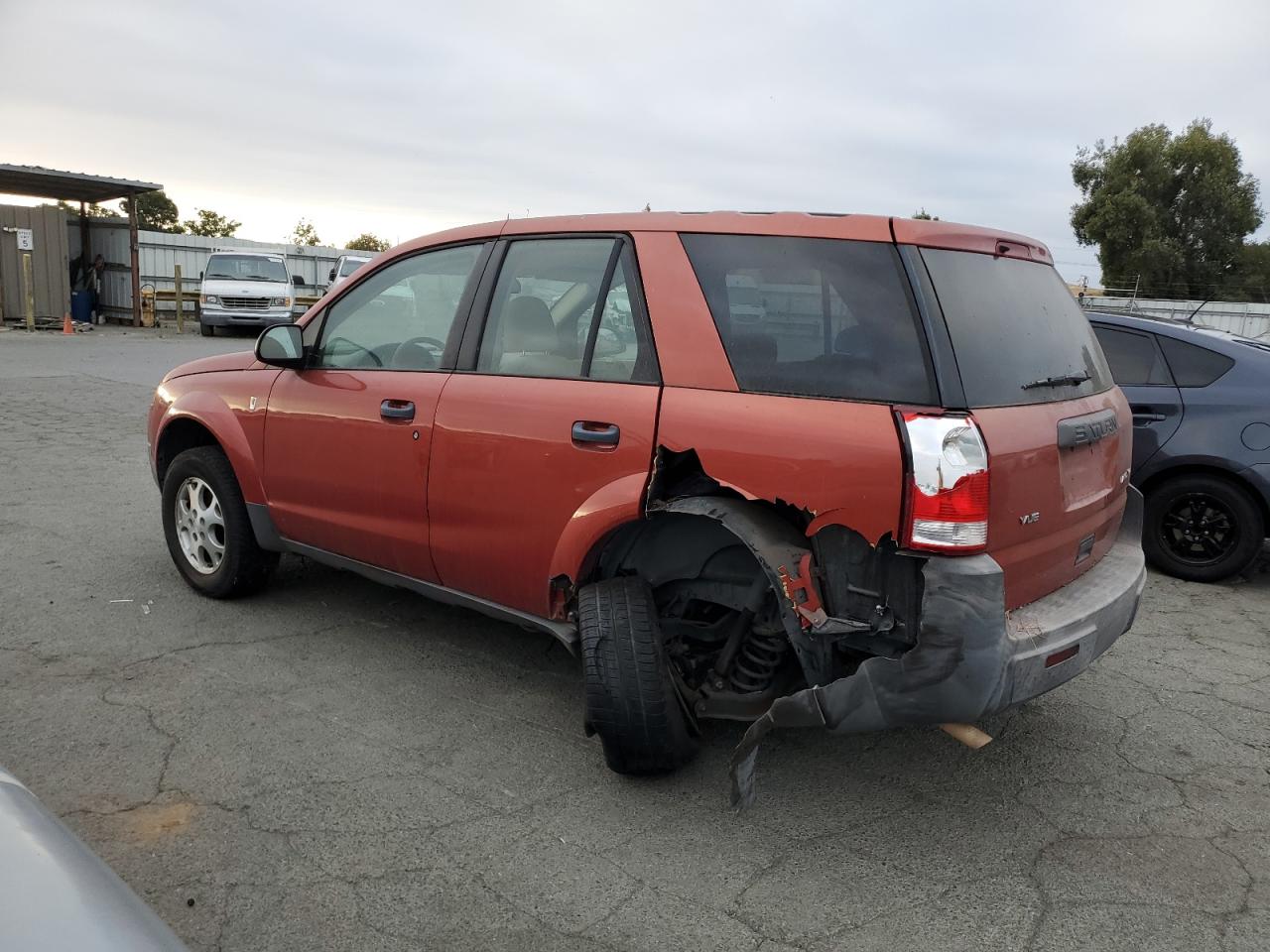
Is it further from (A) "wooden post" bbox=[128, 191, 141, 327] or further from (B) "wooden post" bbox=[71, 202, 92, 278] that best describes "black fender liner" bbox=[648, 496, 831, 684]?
→ (B) "wooden post" bbox=[71, 202, 92, 278]

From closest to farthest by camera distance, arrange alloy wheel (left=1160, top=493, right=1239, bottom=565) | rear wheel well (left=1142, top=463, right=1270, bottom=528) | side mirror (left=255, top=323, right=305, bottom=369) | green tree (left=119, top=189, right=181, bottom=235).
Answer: side mirror (left=255, top=323, right=305, bottom=369) < rear wheel well (left=1142, top=463, right=1270, bottom=528) < alloy wheel (left=1160, top=493, right=1239, bottom=565) < green tree (left=119, top=189, right=181, bottom=235)

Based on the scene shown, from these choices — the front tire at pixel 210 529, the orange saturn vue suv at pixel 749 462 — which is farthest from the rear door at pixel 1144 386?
the front tire at pixel 210 529

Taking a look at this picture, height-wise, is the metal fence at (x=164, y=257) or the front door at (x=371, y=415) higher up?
the metal fence at (x=164, y=257)

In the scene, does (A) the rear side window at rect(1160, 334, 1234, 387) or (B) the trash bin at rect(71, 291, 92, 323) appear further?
(B) the trash bin at rect(71, 291, 92, 323)

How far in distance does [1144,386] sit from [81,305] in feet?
84.6

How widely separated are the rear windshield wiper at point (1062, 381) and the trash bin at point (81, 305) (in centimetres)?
2658

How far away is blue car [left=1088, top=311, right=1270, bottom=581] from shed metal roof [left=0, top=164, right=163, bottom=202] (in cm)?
2264

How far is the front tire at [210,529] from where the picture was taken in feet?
15.4

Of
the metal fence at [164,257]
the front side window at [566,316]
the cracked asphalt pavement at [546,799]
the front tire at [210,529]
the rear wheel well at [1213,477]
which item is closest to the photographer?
the cracked asphalt pavement at [546,799]

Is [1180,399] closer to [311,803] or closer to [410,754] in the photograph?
[410,754]

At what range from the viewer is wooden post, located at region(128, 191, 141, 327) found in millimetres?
23891

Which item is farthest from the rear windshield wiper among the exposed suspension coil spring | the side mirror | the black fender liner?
the side mirror

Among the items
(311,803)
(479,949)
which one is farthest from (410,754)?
(479,949)

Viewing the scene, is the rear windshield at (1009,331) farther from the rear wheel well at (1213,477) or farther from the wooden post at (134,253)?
the wooden post at (134,253)
